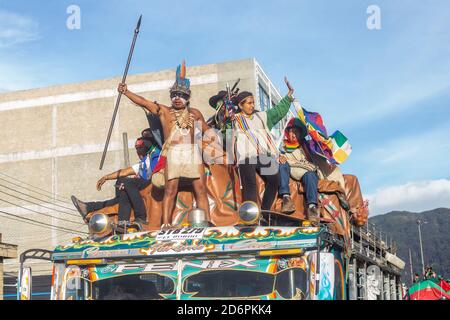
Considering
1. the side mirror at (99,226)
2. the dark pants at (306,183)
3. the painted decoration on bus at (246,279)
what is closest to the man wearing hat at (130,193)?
the side mirror at (99,226)

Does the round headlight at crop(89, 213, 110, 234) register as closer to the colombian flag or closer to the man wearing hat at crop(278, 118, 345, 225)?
the man wearing hat at crop(278, 118, 345, 225)

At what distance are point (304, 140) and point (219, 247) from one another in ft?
13.3

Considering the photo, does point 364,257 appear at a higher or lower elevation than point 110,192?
lower

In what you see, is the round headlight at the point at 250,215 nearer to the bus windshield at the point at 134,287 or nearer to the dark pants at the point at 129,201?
the bus windshield at the point at 134,287

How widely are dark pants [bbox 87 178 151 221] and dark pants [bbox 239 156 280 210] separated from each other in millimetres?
1772

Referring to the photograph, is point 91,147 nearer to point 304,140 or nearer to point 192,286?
point 304,140

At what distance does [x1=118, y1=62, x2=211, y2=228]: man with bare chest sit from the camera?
10.4 metres

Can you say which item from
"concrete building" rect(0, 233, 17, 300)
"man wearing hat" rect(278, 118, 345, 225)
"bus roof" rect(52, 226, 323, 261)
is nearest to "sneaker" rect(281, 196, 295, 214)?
"man wearing hat" rect(278, 118, 345, 225)

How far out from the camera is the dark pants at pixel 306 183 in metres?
9.62

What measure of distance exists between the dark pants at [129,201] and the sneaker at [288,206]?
2.38m

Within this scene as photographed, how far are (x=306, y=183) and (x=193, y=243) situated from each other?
98.8 inches
